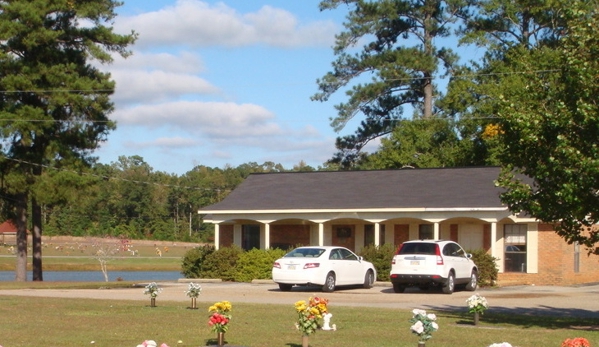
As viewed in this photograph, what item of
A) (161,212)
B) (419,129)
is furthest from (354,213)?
(161,212)

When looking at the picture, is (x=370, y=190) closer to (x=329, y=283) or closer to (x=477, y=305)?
(x=329, y=283)

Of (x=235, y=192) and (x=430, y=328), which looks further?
(x=235, y=192)

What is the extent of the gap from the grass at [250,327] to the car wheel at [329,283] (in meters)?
6.97

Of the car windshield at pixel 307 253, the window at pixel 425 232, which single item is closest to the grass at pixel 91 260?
the window at pixel 425 232

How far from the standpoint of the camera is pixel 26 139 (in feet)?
130

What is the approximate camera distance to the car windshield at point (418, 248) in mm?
28922

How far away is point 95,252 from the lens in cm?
5406

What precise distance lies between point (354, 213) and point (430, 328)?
81.9 feet

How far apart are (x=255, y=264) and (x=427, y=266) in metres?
10.5

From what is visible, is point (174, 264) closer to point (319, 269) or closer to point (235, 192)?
point (235, 192)

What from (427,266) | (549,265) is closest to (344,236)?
(549,265)

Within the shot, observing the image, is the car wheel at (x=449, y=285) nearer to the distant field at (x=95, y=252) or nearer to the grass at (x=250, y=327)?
the grass at (x=250, y=327)

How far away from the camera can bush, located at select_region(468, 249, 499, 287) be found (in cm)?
3375

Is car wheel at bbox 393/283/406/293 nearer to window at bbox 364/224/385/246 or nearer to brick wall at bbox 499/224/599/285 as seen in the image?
brick wall at bbox 499/224/599/285
